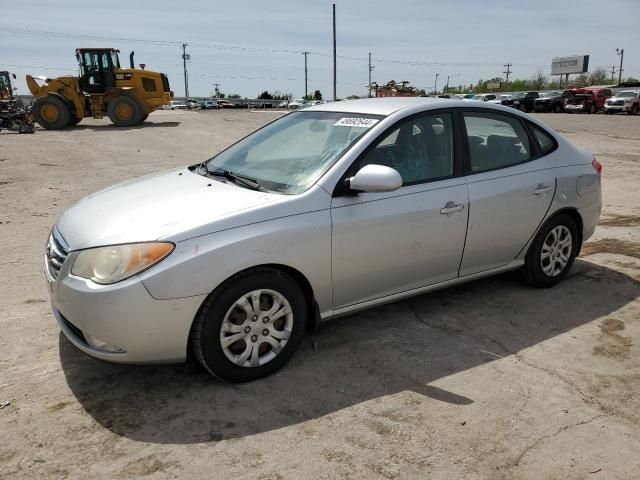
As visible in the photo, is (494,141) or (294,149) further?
(494,141)

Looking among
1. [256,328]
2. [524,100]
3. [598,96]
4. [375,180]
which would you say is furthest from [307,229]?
[524,100]

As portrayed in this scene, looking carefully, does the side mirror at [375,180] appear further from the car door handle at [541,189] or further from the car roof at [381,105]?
the car door handle at [541,189]

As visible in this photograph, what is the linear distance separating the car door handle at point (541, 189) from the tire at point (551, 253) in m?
0.27

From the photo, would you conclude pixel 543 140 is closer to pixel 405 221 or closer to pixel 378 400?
pixel 405 221

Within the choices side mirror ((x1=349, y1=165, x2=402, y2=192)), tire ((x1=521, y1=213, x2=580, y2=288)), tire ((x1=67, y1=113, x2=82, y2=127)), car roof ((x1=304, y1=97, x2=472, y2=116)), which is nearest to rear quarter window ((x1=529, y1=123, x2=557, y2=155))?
tire ((x1=521, y1=213, x2=580, y2=288))

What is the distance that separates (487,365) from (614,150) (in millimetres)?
14482

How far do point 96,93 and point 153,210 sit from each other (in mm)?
21722

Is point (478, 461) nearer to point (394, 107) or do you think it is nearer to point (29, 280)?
point (394, 107)

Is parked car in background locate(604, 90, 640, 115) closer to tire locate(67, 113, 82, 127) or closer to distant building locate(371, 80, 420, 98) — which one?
distant building locate(371, 80, 420, 98)

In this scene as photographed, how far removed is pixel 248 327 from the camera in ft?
10.3

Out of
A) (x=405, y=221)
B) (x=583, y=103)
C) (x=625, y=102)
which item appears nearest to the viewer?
(x=405, y=221)

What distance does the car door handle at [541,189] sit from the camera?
14.2ft

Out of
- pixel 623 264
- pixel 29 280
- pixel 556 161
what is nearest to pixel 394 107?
pixel 556 161

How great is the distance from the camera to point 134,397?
3.05 m
